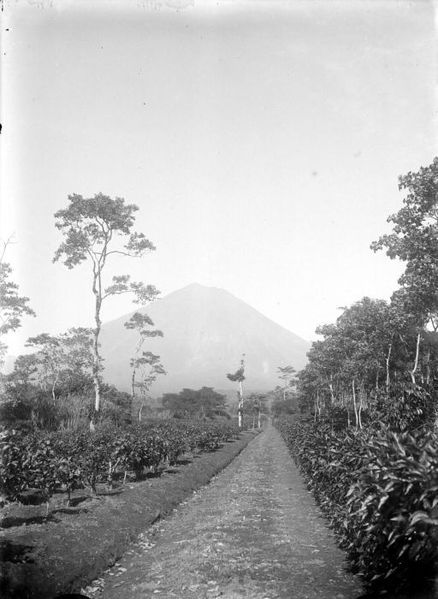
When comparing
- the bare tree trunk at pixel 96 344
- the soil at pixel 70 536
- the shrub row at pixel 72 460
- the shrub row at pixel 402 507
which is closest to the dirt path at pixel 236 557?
the soil at pixel 70 536

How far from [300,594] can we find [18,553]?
4.23 m

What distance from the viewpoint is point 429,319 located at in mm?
19094

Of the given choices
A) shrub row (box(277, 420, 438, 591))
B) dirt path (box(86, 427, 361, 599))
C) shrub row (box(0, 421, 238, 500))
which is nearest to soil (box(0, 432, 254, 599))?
dirt path (box(86, 427, 361, 599))

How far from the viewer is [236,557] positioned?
7.41 metres

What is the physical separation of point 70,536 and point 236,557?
2990 mm

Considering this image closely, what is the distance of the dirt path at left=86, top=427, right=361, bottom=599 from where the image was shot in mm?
6117

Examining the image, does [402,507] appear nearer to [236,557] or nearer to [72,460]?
[236,557]

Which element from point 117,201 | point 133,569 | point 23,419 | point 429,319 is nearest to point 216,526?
point 133,569

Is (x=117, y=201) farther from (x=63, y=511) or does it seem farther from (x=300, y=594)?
(x=300, y=594)

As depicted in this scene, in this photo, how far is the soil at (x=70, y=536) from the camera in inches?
240

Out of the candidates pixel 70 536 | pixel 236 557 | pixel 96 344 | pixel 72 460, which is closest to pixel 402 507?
pixel 236 557

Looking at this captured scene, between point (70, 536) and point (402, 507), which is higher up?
point (402, 507)


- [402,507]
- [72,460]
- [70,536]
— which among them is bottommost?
[70,536]

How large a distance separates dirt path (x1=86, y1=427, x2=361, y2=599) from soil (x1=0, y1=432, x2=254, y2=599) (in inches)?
12.4
